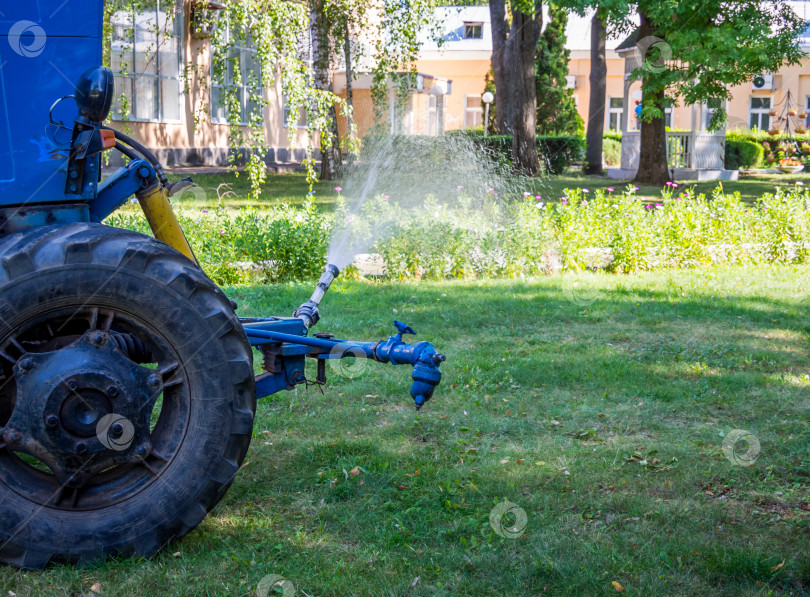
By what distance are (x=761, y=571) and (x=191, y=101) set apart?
2252 cm

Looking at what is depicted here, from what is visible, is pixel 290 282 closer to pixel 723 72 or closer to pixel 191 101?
pixel 723 72

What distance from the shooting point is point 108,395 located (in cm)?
294

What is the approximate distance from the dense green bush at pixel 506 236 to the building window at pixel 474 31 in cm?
4653

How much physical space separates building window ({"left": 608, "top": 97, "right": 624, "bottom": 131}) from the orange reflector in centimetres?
4590

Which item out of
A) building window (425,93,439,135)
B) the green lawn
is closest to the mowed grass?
the green lawn

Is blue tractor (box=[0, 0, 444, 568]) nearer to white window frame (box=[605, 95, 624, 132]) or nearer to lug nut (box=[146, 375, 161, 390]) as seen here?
lug nut (box=[146, 375, 161, 390])

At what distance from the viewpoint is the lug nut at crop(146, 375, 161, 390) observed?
9.93 feet

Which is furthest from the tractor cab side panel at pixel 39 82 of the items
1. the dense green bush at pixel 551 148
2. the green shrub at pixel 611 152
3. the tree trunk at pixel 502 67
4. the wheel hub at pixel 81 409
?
the green shrub at pixel 611 152

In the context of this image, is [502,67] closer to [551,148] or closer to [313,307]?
[551,148]

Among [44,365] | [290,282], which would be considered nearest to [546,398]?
[44,365]

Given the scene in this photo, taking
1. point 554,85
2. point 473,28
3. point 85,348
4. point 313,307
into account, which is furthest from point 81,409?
point 473,28

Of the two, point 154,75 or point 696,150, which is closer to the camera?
point 154,75

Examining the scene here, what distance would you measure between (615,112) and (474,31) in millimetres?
13651

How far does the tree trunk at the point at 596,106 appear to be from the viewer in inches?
1078
